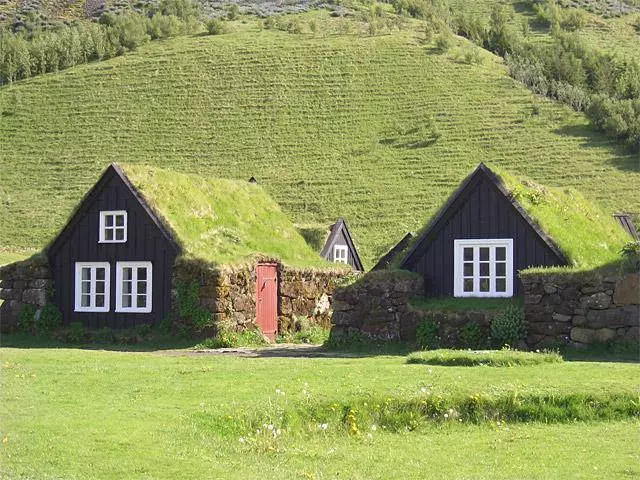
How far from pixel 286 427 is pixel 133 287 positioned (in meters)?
16.9

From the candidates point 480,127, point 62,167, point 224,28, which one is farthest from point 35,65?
point 480,127

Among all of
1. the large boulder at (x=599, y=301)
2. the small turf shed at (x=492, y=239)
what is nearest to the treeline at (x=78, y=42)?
the small turf shed at (x=492, y=239)

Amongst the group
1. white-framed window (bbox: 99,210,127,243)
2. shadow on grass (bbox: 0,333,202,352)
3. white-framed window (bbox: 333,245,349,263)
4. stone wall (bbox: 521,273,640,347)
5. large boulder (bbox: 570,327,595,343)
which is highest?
white-framed window (bbox: 99,210,127,243)

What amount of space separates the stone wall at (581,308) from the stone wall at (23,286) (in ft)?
50.8

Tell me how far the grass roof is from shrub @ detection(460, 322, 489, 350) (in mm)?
7647

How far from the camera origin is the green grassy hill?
63219mm

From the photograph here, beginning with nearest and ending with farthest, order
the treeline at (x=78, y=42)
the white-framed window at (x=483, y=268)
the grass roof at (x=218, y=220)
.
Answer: the white-framed window at (x=483, y=268), the grass roof at (x=218, y=220), the treeline at (x=78, y=42)

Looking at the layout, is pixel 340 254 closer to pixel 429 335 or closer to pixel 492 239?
pixel 492 239

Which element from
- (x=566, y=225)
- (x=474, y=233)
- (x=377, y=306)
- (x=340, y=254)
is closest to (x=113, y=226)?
(x=377, y=306)

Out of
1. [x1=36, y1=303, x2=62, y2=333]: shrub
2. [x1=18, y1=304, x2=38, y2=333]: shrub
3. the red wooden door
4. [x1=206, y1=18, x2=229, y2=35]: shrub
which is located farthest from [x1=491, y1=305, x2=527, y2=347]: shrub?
[x1=206, y1=18, x2=229, y2=35]: shrub

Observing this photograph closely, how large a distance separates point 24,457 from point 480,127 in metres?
65.7

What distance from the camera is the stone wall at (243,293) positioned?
2841 cm

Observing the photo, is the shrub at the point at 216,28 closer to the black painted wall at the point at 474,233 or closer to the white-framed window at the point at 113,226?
the white-framed window at the point at 113,226

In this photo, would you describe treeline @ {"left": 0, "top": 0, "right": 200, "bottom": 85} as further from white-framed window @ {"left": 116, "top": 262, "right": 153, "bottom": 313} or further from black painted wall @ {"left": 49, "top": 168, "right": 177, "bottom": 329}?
white-framed window @ {"left": 116, "top": 262, "right": 153, "bottom": 313}
